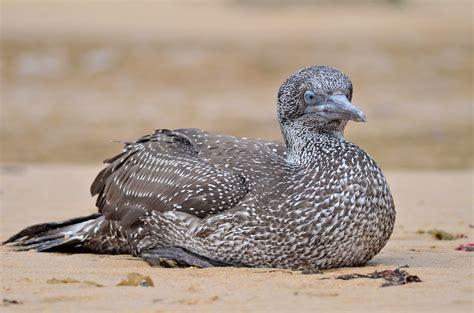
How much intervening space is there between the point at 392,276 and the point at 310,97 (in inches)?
62.0

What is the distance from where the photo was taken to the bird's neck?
7555 millimetres

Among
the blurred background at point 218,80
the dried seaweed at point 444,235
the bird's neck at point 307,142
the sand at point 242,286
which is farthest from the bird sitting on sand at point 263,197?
the blurred background at point 218,80

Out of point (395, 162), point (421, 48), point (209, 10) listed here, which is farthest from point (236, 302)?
point (209, 10)

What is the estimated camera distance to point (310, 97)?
7.66m

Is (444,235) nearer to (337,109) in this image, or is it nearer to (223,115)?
(337,109)

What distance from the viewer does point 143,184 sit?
809cm

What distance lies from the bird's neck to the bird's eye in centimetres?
20

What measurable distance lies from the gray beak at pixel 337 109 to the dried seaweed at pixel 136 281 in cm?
176

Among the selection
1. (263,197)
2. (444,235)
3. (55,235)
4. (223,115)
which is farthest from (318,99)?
(223,115)

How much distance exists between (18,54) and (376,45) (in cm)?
788

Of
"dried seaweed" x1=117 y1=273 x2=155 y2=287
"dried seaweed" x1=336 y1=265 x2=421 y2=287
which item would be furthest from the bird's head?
"dried seaweed" x1=117 y1=273 x2=155 y2=287

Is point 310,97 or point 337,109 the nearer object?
point 337,109

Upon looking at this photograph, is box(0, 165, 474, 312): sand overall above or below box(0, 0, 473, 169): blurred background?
below

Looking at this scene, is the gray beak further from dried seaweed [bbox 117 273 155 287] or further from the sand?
dried seaweed [bbox 117 273 155 287]
